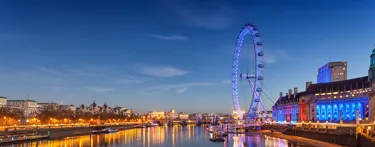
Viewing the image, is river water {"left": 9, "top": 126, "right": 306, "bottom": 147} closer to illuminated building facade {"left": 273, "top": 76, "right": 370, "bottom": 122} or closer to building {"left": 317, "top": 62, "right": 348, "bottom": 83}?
illuminated building facade {"left": 273, "top": 76, "right": 370, "bottom": 122}

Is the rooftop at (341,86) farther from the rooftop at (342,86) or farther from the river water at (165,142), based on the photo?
the river water at (165,142)

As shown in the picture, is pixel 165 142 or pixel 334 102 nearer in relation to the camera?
pixel 165 142

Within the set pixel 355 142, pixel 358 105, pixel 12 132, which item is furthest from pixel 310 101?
pixel 12 132

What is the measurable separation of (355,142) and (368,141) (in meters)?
6.22

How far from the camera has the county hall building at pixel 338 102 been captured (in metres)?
96.2

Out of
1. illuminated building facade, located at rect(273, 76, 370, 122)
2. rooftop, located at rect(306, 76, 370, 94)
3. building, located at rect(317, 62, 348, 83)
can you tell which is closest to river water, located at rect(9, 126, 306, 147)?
illuminated building facade, located at rect(273, 76, 370, 122)

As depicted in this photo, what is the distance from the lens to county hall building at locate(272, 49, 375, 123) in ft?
316

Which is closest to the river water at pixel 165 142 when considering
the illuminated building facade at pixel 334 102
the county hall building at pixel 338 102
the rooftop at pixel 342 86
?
the county hall building at pixel 338 102

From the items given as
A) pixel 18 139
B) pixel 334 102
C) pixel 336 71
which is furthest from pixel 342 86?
pixel 18 139

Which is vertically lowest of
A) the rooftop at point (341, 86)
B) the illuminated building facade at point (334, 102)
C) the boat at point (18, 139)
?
the boat at point (18, 139)

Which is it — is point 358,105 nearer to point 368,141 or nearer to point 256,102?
point 256,102

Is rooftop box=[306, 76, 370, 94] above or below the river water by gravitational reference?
above

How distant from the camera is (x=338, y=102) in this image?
108438 millimetres

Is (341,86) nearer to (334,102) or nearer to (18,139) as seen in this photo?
(334,102)
